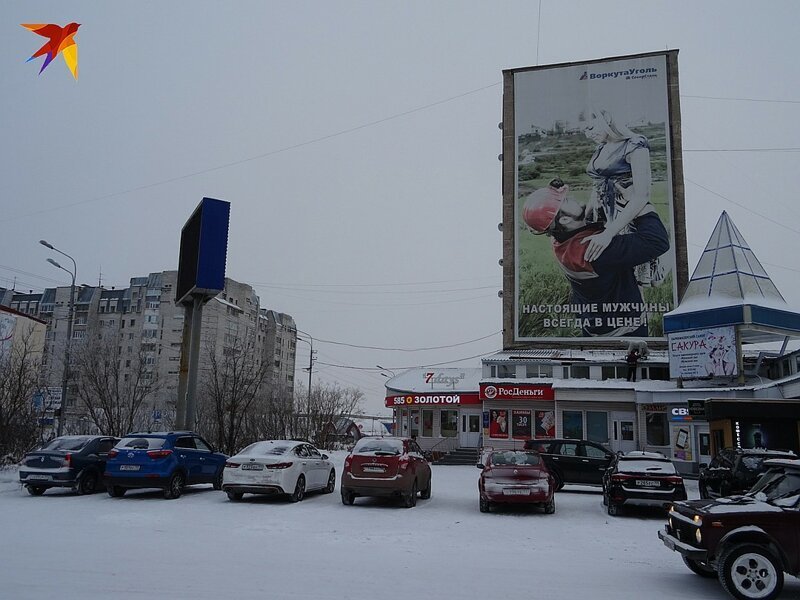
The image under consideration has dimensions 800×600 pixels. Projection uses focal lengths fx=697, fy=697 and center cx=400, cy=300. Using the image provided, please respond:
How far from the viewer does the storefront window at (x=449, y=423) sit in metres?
43.8

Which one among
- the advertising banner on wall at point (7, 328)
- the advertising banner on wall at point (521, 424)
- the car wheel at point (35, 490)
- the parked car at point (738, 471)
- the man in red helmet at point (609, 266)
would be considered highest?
the man in red helmet at point (609, 266)

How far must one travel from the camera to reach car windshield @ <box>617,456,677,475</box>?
15451 millimetres

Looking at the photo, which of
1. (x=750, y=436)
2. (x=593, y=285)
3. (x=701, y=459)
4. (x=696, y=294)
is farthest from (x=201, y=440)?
(x=593, y=285)

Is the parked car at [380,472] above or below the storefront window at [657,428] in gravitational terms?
below

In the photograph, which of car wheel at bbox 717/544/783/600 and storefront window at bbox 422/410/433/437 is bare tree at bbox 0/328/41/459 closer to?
car wheel at bbox 717/544/783/600

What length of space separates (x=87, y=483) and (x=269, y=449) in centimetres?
451

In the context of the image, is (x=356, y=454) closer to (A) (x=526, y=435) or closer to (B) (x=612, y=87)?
(A) (x=526, y=435)

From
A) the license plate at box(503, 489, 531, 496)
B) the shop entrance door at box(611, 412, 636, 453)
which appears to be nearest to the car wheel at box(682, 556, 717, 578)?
the license plate at box(503, 489, 531, 496)

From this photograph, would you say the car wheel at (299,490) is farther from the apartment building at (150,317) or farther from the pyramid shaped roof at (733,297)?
the apartment building at (150,317)

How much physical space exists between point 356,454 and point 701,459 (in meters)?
21.3

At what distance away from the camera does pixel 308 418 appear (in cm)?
4406

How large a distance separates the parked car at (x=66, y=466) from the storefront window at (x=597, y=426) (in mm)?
26418

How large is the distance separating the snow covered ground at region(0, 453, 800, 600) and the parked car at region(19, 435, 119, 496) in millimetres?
429

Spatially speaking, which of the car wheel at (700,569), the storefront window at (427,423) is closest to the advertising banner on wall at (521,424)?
the storefront window at (427,423)
